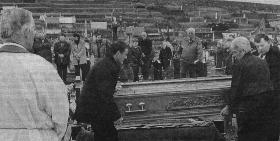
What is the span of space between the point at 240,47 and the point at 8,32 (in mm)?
2974

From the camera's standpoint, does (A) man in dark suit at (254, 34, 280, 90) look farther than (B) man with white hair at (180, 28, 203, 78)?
No

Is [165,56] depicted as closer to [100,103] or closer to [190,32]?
[190,32]

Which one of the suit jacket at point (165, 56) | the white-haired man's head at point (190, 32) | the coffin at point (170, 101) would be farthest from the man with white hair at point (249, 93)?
the suit jacket at point (165, 56)

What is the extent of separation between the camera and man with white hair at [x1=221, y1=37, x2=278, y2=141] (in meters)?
5.12

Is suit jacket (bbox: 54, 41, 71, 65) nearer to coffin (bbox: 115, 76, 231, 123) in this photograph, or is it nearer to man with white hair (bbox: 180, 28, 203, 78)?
man with white hair (bbox: 180, 28, 203, 78)

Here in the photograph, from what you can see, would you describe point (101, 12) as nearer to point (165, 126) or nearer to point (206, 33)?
point (206, 33)

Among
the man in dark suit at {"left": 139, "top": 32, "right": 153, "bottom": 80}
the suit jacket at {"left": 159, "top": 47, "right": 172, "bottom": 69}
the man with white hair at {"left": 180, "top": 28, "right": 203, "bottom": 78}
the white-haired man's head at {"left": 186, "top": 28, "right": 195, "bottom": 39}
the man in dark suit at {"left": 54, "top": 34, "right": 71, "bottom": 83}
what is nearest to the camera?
the white-haired man's head at {"left": 186, "top": 28, "right": 195, "bottom": 39}

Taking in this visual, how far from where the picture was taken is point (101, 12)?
95.5 ft

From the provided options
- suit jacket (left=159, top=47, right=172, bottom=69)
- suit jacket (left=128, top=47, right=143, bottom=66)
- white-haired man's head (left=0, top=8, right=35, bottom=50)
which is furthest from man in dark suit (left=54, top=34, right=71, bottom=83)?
white-haired man's head (left=0, top=8, right=35, bottom=50)

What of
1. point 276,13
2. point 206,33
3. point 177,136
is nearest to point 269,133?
point 177,136

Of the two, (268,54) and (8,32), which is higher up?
(8,32)

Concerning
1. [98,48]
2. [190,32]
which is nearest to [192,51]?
[190,32]

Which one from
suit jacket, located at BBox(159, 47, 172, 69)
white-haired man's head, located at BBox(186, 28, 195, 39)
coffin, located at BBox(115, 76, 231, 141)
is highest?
white-haired man's head, located at BBox(186, 28, 195, 39)

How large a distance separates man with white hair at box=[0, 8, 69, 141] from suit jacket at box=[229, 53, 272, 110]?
2.82 meters
